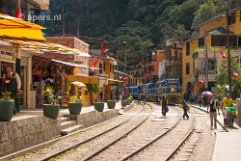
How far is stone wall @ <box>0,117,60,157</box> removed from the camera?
1347cm

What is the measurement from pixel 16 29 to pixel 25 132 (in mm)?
3433

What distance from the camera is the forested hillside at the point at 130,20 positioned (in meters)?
109

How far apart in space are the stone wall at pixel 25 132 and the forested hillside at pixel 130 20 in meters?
85.4

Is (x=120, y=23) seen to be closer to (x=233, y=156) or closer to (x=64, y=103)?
(x=64, y=103)

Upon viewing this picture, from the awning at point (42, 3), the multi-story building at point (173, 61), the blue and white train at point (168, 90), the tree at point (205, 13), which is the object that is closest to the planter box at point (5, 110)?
the awning at point (42, 3)

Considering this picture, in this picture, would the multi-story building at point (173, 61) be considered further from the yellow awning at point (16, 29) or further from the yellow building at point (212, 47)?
the yellow awning at point (16, 29)

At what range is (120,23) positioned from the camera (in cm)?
12606

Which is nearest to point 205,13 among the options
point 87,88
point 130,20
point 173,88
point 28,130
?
point 130,20

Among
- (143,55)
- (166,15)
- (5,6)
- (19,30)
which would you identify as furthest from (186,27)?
(19,30)

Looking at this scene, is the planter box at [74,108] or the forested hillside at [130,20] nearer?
the planter box at [74,108]

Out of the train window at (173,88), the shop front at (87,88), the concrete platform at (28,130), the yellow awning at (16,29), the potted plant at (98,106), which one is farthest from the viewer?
the train window at (173,88)

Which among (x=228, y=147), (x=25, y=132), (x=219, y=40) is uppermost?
(x=219, y=40)

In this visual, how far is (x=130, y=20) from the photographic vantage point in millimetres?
124812

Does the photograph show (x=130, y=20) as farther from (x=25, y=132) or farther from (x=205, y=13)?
(x=25, y=132)
